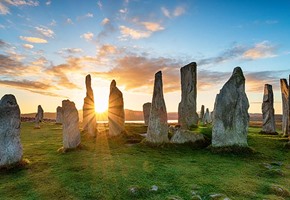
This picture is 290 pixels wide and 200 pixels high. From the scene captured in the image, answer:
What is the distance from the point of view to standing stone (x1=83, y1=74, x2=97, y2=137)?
27688 millimetres

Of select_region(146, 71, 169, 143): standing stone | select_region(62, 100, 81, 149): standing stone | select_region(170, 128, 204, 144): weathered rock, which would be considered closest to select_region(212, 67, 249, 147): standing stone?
select_region(170, 128, 204, 144): weathered rock

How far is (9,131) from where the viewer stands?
15008mm

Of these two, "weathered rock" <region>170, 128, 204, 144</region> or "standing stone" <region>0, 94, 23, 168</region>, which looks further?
"weathered rock" <region>170, 128, 204, 144</region>

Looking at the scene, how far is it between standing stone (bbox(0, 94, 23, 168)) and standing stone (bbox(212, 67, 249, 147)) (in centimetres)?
1303

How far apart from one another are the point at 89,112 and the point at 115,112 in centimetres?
461

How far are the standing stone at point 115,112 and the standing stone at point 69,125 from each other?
620cm

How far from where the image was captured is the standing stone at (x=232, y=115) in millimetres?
19281

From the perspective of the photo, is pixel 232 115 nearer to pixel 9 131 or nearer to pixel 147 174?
pixel 147 174

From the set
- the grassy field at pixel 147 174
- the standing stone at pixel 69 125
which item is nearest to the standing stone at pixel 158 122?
the grassy field at pixel 147 174

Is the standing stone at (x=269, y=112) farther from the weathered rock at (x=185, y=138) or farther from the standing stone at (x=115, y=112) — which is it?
the standing stone at (x=115, y=112)

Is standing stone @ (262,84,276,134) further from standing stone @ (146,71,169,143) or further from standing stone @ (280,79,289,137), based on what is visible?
standing stone @ (146,71,169,143)

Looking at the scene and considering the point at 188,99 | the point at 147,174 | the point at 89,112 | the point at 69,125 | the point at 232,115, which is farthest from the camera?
the point at 89,112

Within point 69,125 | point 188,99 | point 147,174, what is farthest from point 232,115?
point 69,125

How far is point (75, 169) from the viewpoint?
14391 millimetres
